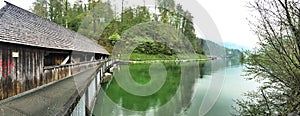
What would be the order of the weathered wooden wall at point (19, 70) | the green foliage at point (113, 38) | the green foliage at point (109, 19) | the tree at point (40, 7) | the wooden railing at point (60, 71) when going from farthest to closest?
the green foliage at point (113, 38) → the green foliage at point (109, 19) → the tree at point (40, 7) → the wooden railing at point (60, 71) → the weathered wooden wall at point (19, 70)

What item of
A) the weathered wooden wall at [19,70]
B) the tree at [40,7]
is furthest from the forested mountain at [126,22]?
the weathered wooden wall at [19,70]

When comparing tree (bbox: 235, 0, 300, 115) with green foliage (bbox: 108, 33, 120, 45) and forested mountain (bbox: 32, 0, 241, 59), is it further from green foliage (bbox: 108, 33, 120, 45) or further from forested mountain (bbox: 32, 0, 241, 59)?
green foliage (bbox: 108, 33, 120, 45)

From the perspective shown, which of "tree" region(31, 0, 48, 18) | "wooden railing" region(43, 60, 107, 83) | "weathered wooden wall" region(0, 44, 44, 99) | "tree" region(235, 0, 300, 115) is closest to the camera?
"tree" region(235, 0, 300, 115)

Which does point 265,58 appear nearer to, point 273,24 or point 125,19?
point 273,24

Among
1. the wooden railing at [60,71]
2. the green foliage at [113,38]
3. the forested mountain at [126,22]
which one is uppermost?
the forested mountain at [126,22]

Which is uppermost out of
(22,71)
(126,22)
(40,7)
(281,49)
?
(40,7)

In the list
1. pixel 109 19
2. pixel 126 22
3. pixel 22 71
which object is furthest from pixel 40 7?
pixel 22 71

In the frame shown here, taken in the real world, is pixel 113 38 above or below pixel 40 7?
below

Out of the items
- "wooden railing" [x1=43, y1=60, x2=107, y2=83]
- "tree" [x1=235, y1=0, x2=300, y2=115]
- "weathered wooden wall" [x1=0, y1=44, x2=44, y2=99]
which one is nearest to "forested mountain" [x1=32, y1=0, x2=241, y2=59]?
"wooden railing" [x1=43, y1=60, x2=107, y2=83]

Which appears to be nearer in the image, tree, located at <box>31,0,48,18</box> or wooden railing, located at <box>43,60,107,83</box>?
wooden railing, located at <box>43,60,107,83</box>

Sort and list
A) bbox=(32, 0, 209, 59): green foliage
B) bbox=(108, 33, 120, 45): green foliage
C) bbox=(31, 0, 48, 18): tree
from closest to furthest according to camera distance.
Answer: bbox=(31, 0, 48, 18): tree < bbox=(32, 0, 209, 59): green foliage < bbox=(108, 33, 120, 45): green foliage

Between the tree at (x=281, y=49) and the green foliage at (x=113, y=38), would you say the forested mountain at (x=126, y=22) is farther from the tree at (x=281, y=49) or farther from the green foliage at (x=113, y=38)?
the tree at (x=281, y=49)

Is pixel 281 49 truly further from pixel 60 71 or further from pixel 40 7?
pixel 40 7

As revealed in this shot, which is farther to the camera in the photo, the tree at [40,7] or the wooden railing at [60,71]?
the tree at [40,7]
